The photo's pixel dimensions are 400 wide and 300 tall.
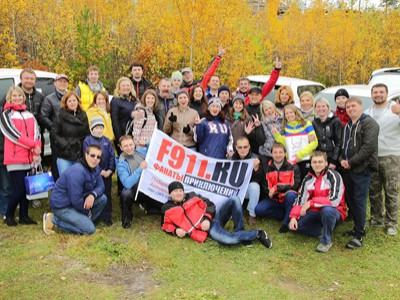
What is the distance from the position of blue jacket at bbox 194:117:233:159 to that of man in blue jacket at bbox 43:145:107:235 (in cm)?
164

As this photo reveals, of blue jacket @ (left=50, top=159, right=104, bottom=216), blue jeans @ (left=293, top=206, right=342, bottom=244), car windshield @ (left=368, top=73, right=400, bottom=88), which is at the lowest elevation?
blue jeans @ (left=293, top=206, right=342, bottom=244)

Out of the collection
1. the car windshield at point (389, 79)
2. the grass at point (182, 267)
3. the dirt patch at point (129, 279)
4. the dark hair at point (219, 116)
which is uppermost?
the car windshield at point (389, 79)

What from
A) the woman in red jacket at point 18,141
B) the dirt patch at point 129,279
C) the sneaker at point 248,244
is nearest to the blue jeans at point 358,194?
the sneaker at point 248,244

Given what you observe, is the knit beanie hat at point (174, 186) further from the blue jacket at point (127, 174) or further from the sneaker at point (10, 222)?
the sneaker at point (10, 222)

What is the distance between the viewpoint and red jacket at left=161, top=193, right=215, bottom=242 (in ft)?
18.0

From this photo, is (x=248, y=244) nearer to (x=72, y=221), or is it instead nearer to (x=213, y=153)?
(x=213, y=153)

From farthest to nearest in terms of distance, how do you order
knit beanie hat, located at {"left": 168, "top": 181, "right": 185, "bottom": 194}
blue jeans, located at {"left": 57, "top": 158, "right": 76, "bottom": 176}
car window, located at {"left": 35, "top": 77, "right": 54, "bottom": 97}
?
car window, located at {"left": 35, "top": 77, "right": 54, "bottom": 97}
blue jeans, located at {"left": 57, "top": 158, "right": 76, "bottom": 176}
knit beanie hat, located at {"left": 168, "top": 181, "right": 185, "bottom": 194}

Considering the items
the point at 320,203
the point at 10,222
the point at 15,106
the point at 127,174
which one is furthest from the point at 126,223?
the point at 320,203

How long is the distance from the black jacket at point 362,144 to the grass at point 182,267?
117 cm

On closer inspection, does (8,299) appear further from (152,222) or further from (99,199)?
(152,222)

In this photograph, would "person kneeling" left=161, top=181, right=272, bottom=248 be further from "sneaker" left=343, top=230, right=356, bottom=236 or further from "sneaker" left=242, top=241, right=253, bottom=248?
"sneaker" left=343, top=230, right=356, bottom=236

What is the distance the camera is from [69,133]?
19.1 ft

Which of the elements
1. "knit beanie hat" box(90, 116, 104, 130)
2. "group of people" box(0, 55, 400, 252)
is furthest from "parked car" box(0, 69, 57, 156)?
"knit beanie hat" box(90, 116, 104, 130)

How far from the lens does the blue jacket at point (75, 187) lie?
5.21 m
